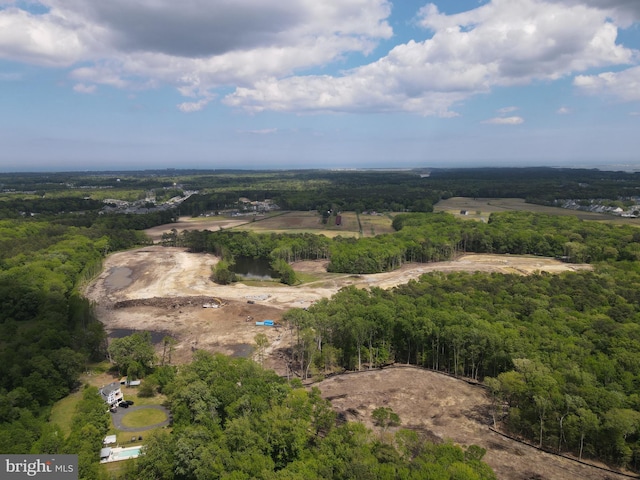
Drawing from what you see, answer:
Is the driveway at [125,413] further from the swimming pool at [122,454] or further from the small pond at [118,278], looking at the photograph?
the small pond at [118,278]

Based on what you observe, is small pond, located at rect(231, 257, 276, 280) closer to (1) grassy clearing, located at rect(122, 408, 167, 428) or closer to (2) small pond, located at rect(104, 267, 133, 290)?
(2) small pond, located at rect(104, 267, 133, 290)

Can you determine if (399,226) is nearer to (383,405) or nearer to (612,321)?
(612,321)

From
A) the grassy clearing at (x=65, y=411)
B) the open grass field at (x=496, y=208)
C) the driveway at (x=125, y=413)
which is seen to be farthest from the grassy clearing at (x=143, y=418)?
the open grass field at (x=496, y=208)

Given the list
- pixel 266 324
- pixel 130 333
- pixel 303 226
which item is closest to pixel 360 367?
pixel 266 324

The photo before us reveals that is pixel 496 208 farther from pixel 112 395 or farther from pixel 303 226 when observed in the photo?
pixel 112 395

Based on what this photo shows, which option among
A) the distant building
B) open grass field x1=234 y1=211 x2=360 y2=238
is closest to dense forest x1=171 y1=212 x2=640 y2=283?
open grass field x1=234 y1=211 x2=360 y2=238
